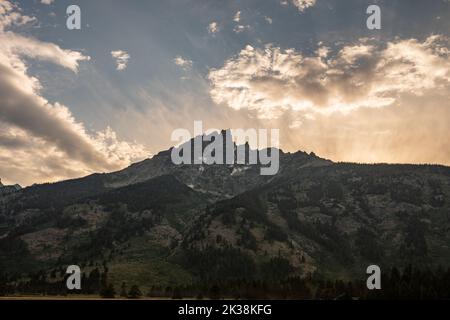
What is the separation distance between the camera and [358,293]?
139500 millimetres
